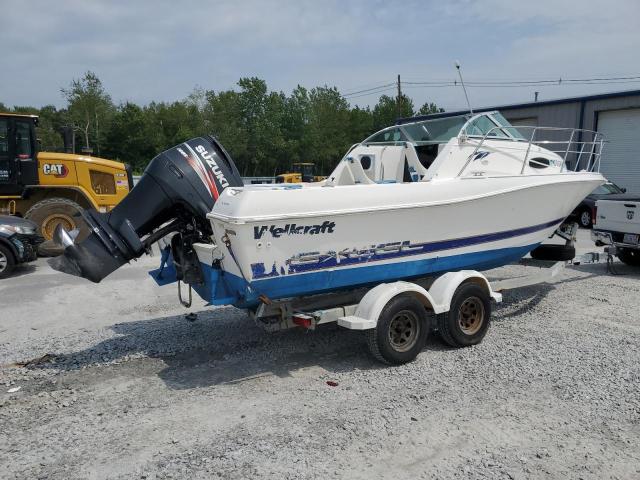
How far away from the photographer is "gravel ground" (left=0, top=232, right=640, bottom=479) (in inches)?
132

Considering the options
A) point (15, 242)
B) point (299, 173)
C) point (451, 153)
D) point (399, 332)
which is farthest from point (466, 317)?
point (299, 173)

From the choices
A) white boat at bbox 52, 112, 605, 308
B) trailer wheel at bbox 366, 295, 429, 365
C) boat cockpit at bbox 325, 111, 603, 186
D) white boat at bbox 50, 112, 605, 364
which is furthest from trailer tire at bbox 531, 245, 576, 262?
trailer wheel at bbox 366, 295, 429, 365

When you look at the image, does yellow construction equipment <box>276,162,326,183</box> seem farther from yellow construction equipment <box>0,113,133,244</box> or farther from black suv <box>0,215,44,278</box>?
black suv <box>0,215,44,278</box>

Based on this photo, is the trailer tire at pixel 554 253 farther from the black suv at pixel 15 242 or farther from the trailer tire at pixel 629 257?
the black suv at pixel 15 242

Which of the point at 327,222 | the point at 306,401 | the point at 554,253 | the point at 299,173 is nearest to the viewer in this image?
the point at 306,401

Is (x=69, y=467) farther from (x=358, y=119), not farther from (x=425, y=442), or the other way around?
(x=358, y=119)

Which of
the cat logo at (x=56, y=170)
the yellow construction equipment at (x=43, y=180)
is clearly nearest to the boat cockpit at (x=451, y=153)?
the yellow construction equipment at (x=43, y=180)

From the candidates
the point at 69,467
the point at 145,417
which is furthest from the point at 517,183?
the point at 69,467

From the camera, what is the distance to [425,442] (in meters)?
3.61

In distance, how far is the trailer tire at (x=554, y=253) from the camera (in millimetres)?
7129

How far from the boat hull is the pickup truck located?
11.3 ft

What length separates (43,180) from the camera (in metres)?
11.5

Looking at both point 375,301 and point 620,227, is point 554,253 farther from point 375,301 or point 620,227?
point 375,301

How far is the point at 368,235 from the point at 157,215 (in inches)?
77.8
